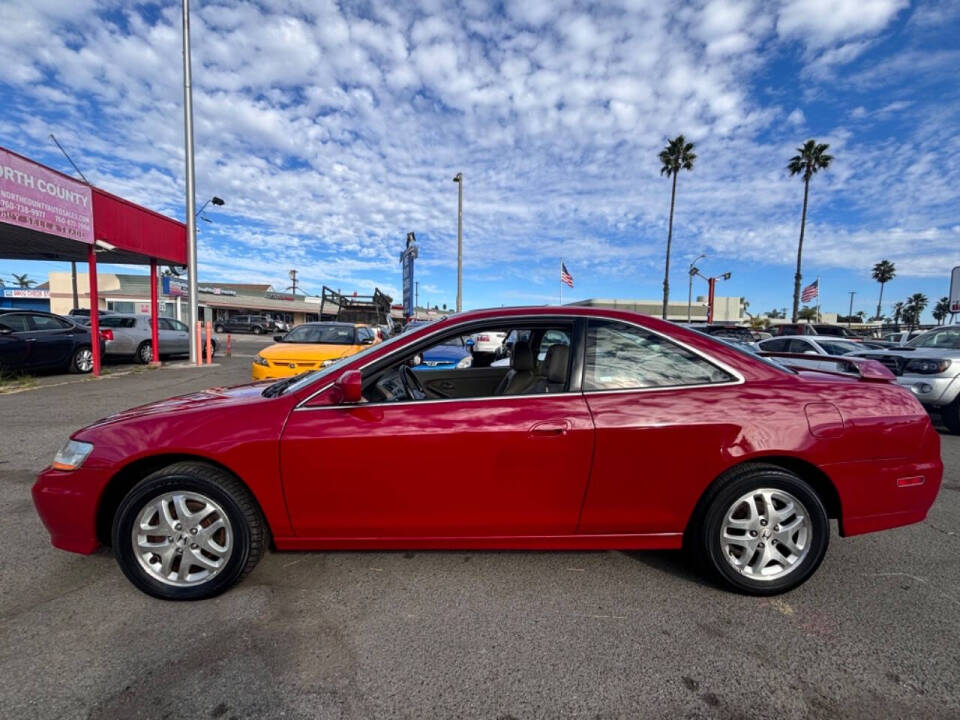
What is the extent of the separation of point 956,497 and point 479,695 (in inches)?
184

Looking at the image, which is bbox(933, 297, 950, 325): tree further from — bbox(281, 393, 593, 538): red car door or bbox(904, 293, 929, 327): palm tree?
bbox(281, 393, 593, 538): red car door

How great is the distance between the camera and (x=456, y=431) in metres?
2.32

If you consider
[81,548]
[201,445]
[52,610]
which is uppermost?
[201,445]

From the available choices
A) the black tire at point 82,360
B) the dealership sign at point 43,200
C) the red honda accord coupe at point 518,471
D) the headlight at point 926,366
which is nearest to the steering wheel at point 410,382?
the red honda accord coupe at point 518,471

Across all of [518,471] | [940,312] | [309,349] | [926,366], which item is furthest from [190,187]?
[940,312]

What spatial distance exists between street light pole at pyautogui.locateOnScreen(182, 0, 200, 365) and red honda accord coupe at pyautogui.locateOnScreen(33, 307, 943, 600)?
40.2 ft

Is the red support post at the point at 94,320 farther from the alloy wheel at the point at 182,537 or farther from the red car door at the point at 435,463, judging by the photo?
the red car door at the point at 435,463

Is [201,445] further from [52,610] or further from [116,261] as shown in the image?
[116,261]

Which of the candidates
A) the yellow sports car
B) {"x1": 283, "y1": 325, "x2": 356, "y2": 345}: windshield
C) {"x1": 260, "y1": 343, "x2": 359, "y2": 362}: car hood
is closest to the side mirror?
the yellow sports car

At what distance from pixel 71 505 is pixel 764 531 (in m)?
3.62

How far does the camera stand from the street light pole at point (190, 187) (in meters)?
12.5

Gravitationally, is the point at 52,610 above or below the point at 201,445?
below

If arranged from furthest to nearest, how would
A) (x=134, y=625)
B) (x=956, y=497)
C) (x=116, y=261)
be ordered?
1. (x=116, y=261)
2. (x=956, y=497)
3. (x=134, y=625)

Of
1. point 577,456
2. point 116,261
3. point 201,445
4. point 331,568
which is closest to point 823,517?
point 577,456
